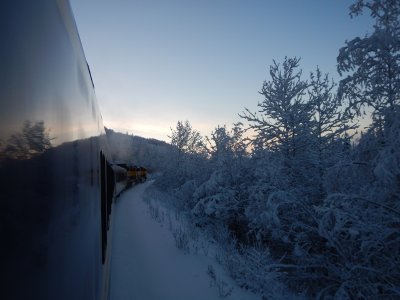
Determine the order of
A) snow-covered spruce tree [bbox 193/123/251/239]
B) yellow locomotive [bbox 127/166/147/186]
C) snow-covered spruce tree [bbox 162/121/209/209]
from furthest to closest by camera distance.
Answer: yellow locomotive [bbox 127/166/147/186], snow-covered spruce tree [bbox 162/121/209/209], snow-covered spruce tree [bbox 193/123/251/239]

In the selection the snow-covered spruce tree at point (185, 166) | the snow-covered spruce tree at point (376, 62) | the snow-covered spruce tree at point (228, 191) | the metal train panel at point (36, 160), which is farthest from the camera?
the snow-covered spruce tree at point (185, 166)

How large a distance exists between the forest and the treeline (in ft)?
0.06

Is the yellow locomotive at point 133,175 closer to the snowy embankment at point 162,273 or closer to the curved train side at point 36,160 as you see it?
the snowy embankment at point 162,273

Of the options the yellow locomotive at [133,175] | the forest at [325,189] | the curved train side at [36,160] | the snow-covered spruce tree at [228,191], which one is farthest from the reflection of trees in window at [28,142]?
the yellow locomotive at [133,175]

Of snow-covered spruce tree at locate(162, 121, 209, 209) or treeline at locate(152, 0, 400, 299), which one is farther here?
snow-covered spruce tree at locate(162, 121, 209, 209)

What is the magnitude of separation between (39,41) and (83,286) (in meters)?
1.37

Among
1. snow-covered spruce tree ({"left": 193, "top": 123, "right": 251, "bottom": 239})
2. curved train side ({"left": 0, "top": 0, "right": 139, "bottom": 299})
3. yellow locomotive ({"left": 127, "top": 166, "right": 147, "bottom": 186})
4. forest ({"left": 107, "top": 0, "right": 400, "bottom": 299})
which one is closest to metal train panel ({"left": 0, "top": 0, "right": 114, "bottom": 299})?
curved train side ({"left": 0, "top": 0, "right": 139, "bottom": 299})

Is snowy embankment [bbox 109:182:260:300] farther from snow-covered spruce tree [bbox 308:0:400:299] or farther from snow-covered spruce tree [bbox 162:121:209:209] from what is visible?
snow-covered spruce tree [bbox 162:121:209:209]

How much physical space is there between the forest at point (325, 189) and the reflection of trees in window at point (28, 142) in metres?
3.85

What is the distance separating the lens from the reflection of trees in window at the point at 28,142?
2.71 feet

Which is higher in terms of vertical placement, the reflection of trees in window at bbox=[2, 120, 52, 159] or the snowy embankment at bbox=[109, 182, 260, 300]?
the reflection of trees in window at bbox=[2, 120, 52, 159]

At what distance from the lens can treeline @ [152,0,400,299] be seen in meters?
4.85

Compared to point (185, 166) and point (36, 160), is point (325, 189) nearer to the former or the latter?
point (36, 160)

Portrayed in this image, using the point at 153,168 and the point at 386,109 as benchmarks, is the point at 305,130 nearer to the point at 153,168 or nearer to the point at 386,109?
the point at 386,109
